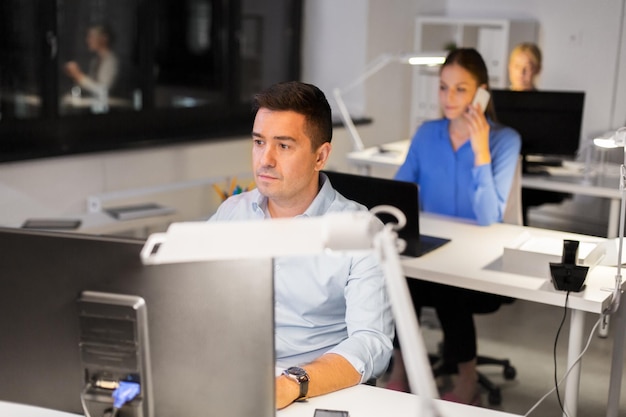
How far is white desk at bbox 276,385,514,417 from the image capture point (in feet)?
5.15

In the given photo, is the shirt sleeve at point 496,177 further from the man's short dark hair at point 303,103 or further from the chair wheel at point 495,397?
the man's short dark hair at point 303,103

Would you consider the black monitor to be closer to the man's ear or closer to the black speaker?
the black speaker

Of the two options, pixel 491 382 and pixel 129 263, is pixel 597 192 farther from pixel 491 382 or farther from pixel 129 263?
pixel 129 263

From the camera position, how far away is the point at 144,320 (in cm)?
124

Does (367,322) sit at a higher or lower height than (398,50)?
lower

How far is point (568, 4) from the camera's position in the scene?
581 centimetres

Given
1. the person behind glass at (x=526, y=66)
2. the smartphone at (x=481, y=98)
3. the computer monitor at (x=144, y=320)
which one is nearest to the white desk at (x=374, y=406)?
the computer monitor at (x=144, y=320)

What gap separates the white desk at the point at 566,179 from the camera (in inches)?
159

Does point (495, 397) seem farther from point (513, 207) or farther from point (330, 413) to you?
point (330, 413)

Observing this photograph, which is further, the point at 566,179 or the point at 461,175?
the point at 566,179

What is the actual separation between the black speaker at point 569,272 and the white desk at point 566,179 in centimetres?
159

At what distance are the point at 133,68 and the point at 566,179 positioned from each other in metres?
2.54

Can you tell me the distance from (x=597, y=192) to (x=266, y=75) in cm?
243

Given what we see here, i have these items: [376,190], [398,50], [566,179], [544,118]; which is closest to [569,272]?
[376,190]
